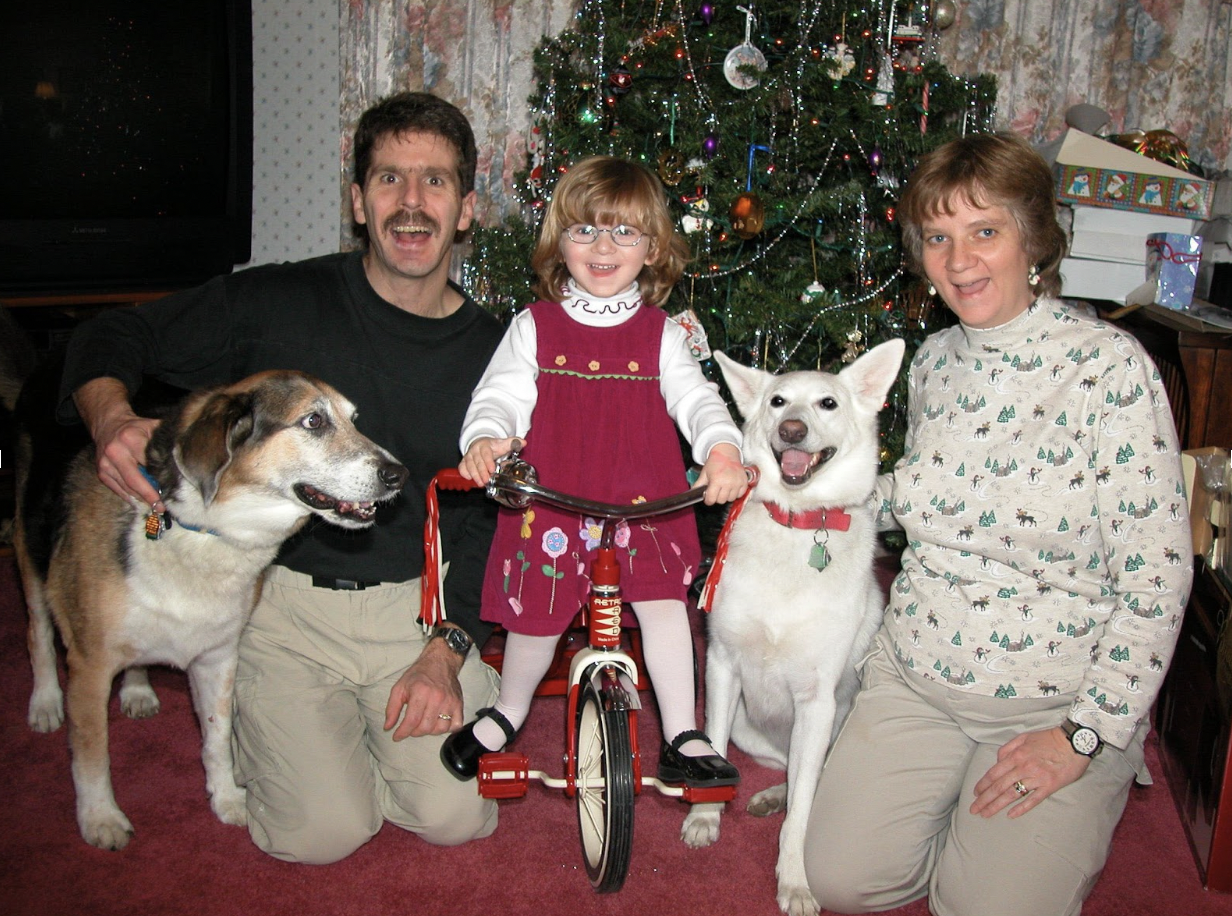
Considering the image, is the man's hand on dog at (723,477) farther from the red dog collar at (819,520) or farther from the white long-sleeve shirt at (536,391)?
the red dog collar at (819,520)

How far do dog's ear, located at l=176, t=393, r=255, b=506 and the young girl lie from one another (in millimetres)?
506

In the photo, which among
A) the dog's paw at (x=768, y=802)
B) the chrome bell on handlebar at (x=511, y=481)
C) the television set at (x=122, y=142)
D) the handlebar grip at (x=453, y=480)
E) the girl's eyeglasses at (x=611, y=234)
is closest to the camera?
the chrome bell on handlebar at (x=511, y=481)

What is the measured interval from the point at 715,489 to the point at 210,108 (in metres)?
3.43

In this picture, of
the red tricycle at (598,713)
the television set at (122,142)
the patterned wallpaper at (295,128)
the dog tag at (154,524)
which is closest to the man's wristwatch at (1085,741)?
the red tricycle at (598,713)

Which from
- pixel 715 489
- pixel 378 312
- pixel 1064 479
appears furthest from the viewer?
pixel 378 312

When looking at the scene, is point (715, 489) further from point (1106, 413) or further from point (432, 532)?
point (1106, 413)

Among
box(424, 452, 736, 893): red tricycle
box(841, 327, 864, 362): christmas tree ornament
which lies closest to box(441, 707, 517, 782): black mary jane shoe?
box(424, 452, 736, 893): red tricycle

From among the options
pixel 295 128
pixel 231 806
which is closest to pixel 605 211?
pixel 231 806

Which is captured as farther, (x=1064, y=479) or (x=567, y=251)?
(x=567, y=251)

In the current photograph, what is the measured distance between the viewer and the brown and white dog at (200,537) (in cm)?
211

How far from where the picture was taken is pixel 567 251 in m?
2.32

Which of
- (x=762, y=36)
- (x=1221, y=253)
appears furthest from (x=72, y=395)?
(x=1221, y=253)

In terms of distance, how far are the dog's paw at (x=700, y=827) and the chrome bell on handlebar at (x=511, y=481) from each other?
40.4 inches

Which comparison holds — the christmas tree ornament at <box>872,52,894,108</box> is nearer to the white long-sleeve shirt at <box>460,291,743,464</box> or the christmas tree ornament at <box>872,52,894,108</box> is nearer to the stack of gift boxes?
the stack of gift boxes
